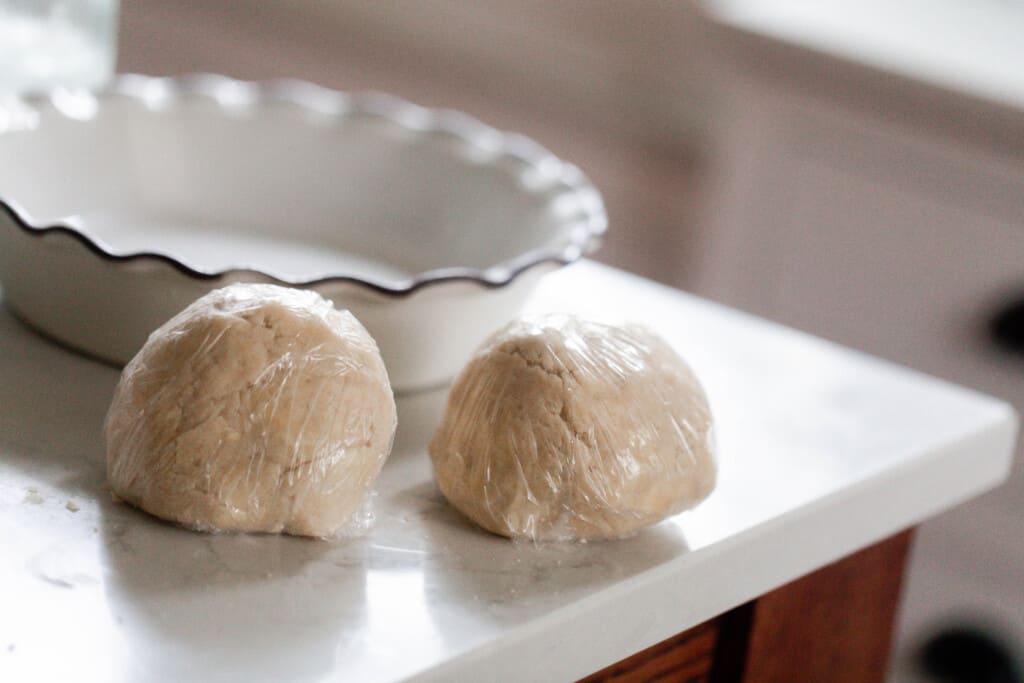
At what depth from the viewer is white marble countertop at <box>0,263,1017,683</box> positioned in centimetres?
52

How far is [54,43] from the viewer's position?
95 centimetres

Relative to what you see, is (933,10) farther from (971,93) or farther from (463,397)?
(463,397)

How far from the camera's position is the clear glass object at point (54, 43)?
920 millimetres

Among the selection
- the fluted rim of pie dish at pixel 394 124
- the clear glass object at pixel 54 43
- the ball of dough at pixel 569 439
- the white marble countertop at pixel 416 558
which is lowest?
the white marble countertop at pixel 416 558

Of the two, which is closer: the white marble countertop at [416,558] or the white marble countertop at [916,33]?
the white marble countertop at [416,558]

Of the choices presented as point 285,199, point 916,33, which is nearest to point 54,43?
point 285,199

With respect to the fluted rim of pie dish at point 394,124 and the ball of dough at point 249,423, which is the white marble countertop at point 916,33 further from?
the ball of dough at point 249,423

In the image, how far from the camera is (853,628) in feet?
2.60

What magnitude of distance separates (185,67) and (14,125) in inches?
61.4

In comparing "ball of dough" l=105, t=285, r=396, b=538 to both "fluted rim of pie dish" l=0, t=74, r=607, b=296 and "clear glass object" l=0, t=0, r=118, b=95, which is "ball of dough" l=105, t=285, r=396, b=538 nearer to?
"fluted rim of pie dish" l=0, t=74, r=607, b=296

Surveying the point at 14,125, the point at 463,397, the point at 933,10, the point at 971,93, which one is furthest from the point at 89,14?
the point at 933,10

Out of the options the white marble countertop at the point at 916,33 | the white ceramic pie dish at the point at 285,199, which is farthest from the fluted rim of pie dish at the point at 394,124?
the white marble countertop at the point at 916,33

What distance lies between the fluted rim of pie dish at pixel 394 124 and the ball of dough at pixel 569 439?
0.08 metres

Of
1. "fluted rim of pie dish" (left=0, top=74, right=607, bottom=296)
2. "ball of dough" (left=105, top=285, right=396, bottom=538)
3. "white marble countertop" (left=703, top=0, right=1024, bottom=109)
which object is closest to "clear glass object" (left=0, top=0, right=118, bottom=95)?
"fluted rim of pie dish" (left=0, top=74, right=607, bottom=296)
